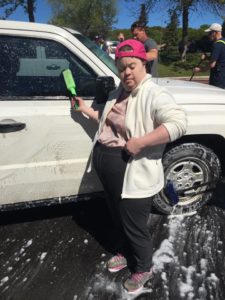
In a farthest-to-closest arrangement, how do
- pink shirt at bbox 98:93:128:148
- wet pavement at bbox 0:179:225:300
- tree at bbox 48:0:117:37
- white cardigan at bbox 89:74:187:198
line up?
tree at bbox 48:0:117:37 → wet pavement at bbox 0:179:225:300 → pink shirt at bbox 98:93:128:148 → white cardigan at bbox 89:74:187:198

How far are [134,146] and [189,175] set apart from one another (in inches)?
56.2

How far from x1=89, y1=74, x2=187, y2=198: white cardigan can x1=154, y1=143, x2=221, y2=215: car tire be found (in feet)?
2.90

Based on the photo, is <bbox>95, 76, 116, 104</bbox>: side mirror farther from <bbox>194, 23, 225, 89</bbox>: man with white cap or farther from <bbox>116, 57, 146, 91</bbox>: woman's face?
<bbox>194, 23, 225, 89</bbox>: man with white cap

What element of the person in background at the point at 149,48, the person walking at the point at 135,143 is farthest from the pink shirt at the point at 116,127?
the person in background at the point at 149,48

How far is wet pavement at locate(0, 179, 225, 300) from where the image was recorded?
2.89 m

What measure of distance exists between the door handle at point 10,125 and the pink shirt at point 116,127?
0.70 m

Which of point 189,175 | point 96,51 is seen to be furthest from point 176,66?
point 96,51

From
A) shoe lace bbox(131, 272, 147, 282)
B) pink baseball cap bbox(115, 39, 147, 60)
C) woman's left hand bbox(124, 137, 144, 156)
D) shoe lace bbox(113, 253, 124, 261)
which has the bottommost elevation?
shoe lace bbox(113, 253, 124, 261)

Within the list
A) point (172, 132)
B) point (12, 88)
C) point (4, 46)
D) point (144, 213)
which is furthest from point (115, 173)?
point (4, 46)

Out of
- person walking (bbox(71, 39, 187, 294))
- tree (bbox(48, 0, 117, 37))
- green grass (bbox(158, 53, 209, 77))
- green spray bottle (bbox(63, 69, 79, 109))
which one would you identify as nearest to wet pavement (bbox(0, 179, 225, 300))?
person walking (bbox(71, 39, 187, 294))

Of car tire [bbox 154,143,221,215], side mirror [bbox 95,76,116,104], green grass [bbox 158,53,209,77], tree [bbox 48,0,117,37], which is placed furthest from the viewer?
tree [bbox 48,0,117,37]

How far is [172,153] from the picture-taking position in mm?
3510

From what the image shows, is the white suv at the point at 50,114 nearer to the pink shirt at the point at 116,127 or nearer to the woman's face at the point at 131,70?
the pink shirt at the point at 116,127

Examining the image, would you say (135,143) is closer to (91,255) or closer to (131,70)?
(131,70)
